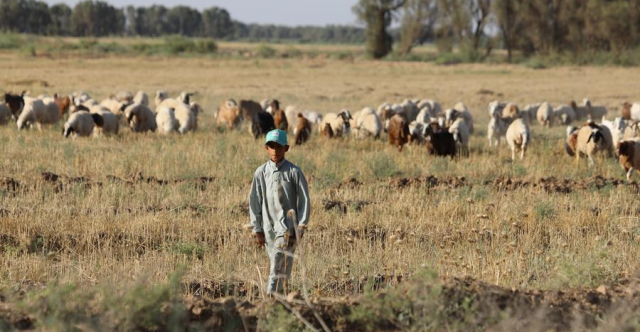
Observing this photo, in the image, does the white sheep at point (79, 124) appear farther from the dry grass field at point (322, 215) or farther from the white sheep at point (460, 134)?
the white sheep at point (460, 134)

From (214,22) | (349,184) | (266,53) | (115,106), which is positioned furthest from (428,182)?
(214,22)

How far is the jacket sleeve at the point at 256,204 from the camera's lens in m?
6.73

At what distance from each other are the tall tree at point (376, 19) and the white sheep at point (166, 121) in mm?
52718

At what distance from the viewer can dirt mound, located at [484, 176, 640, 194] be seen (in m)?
12.7

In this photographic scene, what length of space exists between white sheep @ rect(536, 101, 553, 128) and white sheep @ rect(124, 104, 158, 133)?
504 inches

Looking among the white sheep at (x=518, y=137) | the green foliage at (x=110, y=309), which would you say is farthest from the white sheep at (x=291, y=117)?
the green foliage at (x=110, y=309)

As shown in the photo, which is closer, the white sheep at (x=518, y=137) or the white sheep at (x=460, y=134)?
the white sheep at (x=518, y=137)

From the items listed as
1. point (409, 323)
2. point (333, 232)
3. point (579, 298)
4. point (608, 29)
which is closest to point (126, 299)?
point (409, 323)

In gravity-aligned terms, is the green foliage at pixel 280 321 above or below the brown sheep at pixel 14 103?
below

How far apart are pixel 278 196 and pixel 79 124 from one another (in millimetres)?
13175

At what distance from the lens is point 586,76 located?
5028cm

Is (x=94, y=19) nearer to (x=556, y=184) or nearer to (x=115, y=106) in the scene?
(x=115, y=106)

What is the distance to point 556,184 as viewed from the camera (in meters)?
13.0

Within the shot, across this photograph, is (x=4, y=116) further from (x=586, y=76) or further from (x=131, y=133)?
(x=586, y=76)
